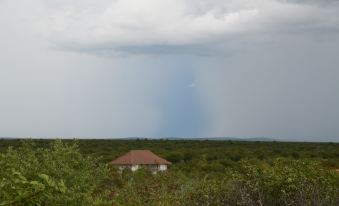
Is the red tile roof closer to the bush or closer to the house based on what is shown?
the house

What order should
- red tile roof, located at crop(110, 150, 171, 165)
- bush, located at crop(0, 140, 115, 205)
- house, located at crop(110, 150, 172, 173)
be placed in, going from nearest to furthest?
bush, located at crop(0, 140, 115, 205) < house, located at crop(110, 150, 172, 173) < red tile roof, located at crop(110, 150, 171, 165)

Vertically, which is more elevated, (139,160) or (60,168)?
(60,168)

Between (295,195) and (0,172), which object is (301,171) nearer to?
(295,195)

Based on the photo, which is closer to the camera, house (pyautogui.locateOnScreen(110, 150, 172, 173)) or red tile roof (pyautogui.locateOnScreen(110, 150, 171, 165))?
house (pyautogui.locateOnScreen(110, 150, 172, 173))

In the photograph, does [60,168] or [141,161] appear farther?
[141,161]

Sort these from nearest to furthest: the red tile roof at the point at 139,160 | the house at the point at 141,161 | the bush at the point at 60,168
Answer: the bush at the point at 60,168 < the house at the point at 141,161 < the red tile roof at the point at 139,160

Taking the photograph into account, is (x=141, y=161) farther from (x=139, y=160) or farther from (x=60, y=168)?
(x=60, y=168)

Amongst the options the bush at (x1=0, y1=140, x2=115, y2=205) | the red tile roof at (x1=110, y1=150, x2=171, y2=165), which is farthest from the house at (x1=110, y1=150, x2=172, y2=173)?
the bush at (x1=0, y1=140, x2=115, y2=205)

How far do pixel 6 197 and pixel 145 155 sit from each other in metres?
36.9

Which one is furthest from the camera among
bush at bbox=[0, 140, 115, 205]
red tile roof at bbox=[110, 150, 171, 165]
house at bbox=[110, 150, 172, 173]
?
red tile roof at bbox=[110, 150, 171, 165]

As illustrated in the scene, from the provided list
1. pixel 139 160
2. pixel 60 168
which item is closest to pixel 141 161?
pixel 139 160

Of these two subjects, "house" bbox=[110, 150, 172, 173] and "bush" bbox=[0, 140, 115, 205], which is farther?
"house" bbox=[110, 150, 172, 173]

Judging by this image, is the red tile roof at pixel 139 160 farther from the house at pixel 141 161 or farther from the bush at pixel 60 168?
the bush at pixel 60 168

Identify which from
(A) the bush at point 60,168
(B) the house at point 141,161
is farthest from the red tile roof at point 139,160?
(A) the bush at point 60,168
